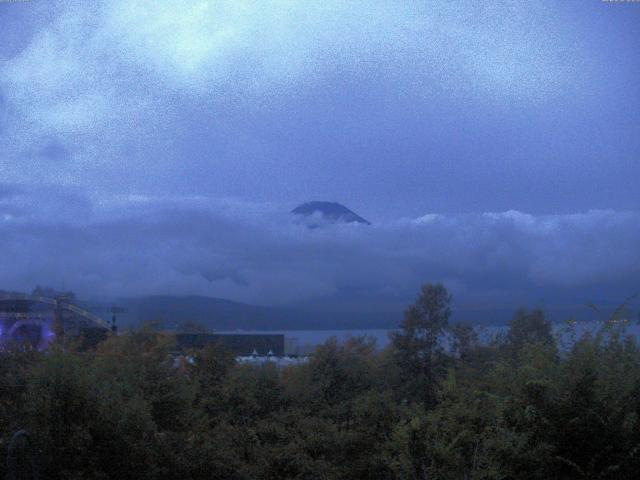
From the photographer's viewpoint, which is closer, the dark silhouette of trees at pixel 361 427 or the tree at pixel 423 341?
the dark silhouette of trees at pixel 361 427

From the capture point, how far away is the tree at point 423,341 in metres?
20.6

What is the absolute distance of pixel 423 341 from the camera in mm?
22219

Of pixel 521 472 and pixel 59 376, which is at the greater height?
pixel 59 376

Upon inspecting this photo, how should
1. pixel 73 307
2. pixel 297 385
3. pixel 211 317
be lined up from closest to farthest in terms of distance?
pixel 297 385 → pixel 73 307 → pixel 211 317

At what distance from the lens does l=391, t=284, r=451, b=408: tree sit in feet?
67.6

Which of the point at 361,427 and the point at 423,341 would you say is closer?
Result: the point at 361,427

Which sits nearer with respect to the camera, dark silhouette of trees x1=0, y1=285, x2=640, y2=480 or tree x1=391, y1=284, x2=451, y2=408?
dark silhouette of trees x1=0, y1=285, x2=640, y2=480

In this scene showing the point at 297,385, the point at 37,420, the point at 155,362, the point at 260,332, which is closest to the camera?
the point at 37,420

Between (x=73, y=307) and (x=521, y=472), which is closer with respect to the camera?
(x=521, y=472)

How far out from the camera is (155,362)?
12.7 metres

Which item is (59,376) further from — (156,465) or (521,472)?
(521,472)

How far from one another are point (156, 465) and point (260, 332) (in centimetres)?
6141

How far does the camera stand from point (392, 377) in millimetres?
19891

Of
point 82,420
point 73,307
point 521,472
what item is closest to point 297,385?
point 82,420
